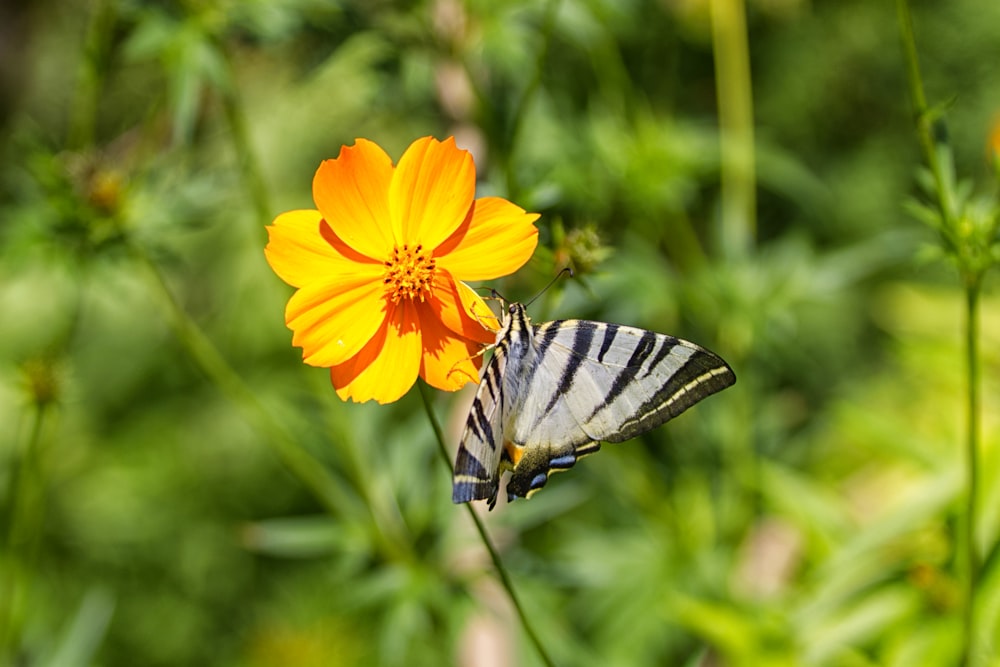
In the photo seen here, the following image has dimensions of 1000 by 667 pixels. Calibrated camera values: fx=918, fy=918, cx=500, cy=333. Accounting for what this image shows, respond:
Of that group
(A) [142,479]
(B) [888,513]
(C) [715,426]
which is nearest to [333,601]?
(A) [142,479]

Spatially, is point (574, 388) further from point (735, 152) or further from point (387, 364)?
point (735, 152)

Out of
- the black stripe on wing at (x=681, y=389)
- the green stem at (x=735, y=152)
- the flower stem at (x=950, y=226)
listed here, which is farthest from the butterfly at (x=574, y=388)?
the green stem at (x=735, y=152)

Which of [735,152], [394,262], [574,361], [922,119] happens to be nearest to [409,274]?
[394,262]

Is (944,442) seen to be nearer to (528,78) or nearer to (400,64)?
(528,78)

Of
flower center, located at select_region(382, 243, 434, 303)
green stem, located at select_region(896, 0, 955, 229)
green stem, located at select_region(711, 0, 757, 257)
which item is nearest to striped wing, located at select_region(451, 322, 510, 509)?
flower center, located at select_region(382, 243, 434, 303)

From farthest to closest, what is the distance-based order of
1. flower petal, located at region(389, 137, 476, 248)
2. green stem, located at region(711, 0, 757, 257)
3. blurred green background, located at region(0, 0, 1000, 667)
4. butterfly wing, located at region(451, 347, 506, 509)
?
green stem, located at region(711, 0, 757, 257)
blurred green background, located at region(0, 0, 1000, 667)
flower petal, located at region(389, 137, 476, 248)
butterfly wing, located at region(451, 347, 506, 509)

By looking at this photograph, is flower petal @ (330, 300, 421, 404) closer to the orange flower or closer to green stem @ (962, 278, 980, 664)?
the orange flower

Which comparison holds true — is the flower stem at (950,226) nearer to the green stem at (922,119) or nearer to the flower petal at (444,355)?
the green stem at (922,119)

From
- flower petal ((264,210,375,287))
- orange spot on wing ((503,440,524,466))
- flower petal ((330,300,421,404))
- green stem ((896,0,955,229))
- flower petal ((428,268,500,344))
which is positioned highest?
green stem ((896,0,955,229))
